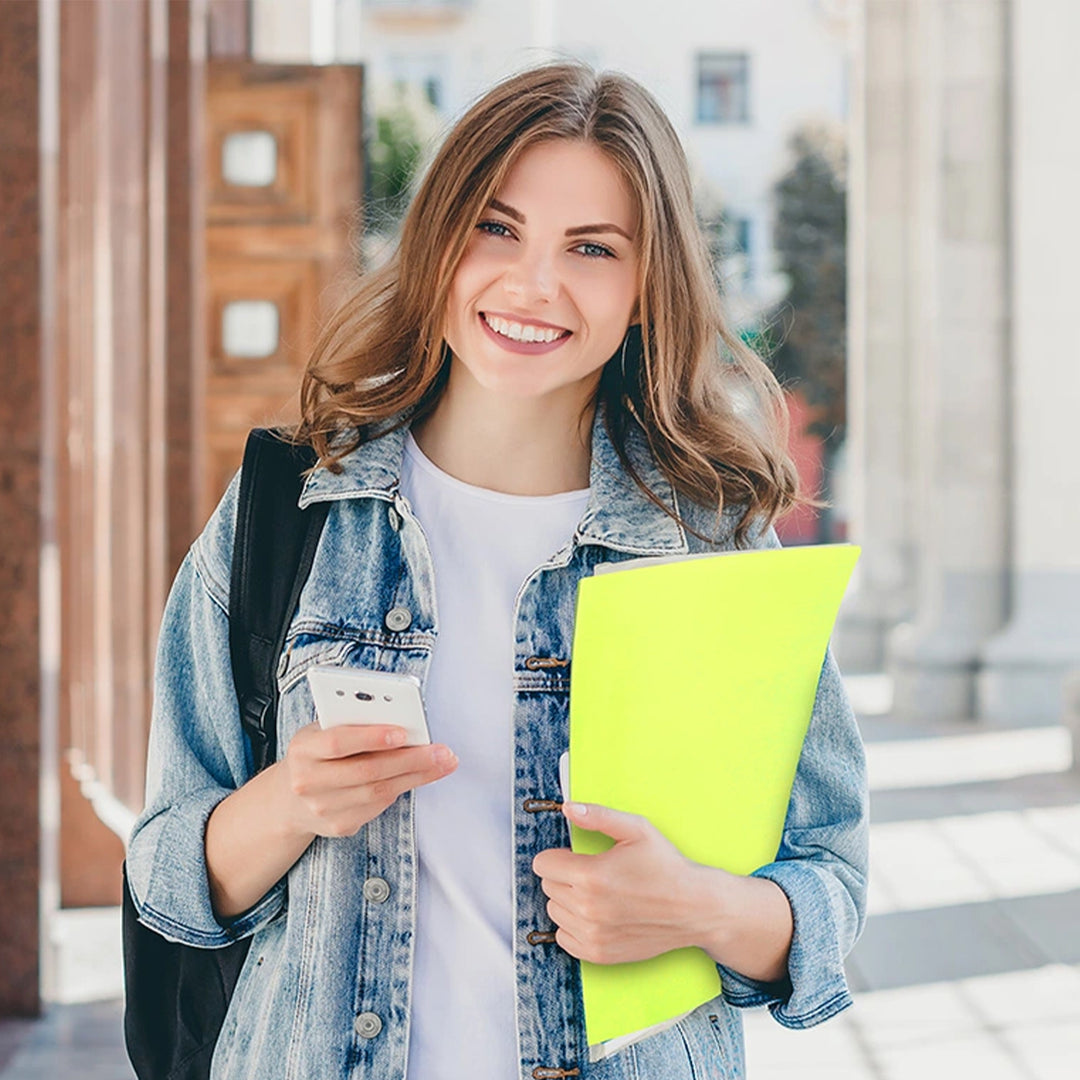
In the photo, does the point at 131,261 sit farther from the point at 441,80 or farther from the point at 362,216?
the point at 441,80

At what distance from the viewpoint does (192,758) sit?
5.54 ft

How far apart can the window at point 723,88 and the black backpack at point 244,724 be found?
1754 inches

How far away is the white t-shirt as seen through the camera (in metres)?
1.60

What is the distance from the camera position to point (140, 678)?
677 cm

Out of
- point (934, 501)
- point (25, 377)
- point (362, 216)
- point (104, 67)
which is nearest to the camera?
point (362, 216)

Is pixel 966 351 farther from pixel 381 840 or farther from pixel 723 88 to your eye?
pixel 723 88

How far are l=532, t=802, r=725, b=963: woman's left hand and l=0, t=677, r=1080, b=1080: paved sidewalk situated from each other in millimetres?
3200

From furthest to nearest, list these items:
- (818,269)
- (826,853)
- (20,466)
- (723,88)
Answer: (723,88)
(818,269)
(20,466)
(826,853)

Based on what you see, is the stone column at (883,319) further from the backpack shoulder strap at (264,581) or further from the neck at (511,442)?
the backpack shoulder strap at (264,581)

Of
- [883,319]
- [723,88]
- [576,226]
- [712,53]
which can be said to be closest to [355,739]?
[576,226]

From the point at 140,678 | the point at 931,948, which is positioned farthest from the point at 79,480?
the point at 931,948

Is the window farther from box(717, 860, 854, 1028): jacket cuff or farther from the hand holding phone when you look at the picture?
the hand holding phone

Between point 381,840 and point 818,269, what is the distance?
36.4 metres

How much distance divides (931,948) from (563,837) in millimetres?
4654
